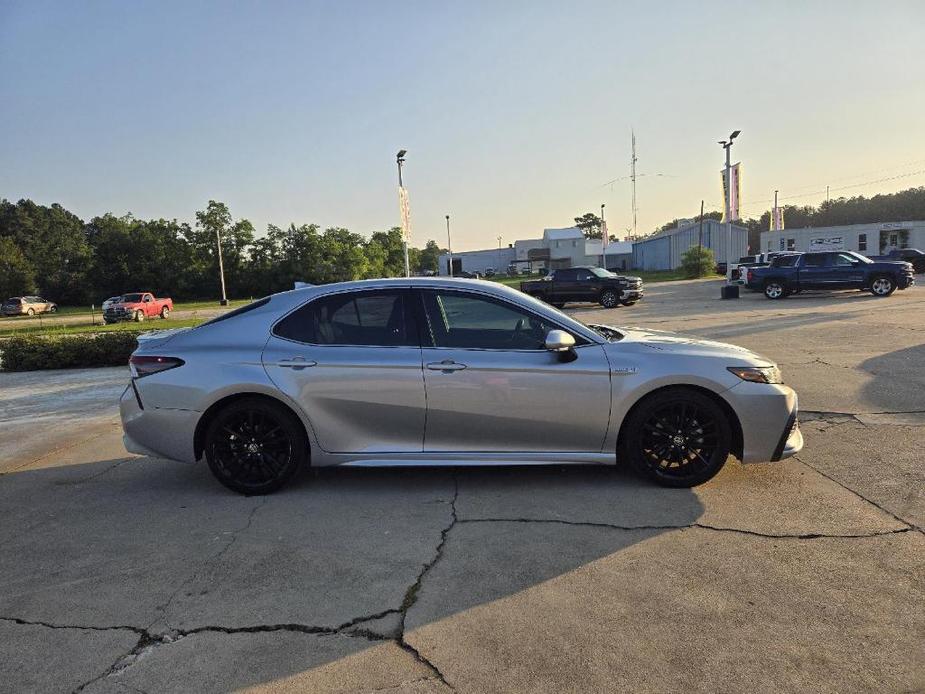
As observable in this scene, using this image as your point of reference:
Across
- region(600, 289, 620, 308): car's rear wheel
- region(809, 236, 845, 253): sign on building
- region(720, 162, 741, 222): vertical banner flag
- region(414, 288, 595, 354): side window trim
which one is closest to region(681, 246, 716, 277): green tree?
region(809, 236, 845, 253): sign on building

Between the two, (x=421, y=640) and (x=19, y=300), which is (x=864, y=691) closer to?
(x=421, y=640)

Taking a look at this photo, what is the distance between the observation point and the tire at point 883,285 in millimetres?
21781

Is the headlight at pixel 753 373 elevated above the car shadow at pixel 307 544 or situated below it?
above

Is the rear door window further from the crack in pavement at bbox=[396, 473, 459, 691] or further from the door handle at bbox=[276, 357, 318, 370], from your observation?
the crack in pavement at bbox=[396, 473, 459, 691]

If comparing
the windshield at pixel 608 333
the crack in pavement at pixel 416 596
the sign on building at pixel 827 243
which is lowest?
the crack in pavement at pixel 416 596

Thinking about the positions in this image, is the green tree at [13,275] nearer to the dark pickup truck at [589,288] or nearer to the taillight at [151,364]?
the dark pickup truck at [589,288]

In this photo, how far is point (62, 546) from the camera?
12.5 feet

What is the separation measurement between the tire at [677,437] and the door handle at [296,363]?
2.34 m

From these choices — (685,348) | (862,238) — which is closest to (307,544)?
(685,348)

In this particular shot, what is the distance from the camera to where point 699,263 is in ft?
160

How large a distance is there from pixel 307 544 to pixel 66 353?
437 inches

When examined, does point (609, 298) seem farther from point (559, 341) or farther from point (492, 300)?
point (559, 341)

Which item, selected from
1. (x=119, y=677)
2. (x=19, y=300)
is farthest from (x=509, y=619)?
(x=19, y=300)

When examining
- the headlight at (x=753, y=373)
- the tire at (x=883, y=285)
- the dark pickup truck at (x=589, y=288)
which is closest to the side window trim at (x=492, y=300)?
the headlight at (x=753, y=373)
